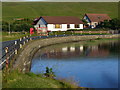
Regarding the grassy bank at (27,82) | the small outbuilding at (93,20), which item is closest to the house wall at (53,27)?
the small outbuilding at (93,20)

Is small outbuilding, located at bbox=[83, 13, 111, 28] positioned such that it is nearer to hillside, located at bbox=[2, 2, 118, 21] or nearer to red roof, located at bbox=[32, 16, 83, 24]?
red roof, located at bbox=[32, 16, 83, 24]

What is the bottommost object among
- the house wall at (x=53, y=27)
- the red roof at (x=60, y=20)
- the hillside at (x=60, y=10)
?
the house wall at (x=53, y=27)

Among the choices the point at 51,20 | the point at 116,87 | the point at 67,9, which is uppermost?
the point at 67,9

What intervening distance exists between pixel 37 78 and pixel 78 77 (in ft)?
20.5

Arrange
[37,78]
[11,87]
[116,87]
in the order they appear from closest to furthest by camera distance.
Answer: [11,87]
[37,78]
[116,87]

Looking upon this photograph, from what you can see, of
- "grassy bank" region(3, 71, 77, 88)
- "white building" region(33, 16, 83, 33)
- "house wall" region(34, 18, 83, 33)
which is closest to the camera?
"grassy bank" region(3, 71, 77, 88)

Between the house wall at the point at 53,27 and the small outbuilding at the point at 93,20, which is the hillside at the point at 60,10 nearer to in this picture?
the small outbuilding at the point at 93,20

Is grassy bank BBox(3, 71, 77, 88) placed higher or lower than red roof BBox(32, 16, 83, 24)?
lower

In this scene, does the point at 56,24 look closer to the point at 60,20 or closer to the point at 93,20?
the point at 60,20

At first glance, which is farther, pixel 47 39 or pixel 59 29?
pixel 59 29

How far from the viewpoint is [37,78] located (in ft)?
65.1

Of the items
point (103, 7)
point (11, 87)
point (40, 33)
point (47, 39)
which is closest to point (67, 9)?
point (103, 7)

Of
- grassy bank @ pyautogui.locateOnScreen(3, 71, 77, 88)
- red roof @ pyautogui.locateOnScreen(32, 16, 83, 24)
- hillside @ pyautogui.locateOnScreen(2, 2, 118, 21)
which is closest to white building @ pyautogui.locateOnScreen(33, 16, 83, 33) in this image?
red roof @ pyautogui.locateOnScreen(32, 16, 83, 24)

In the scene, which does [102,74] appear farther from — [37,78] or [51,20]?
[51,20]
